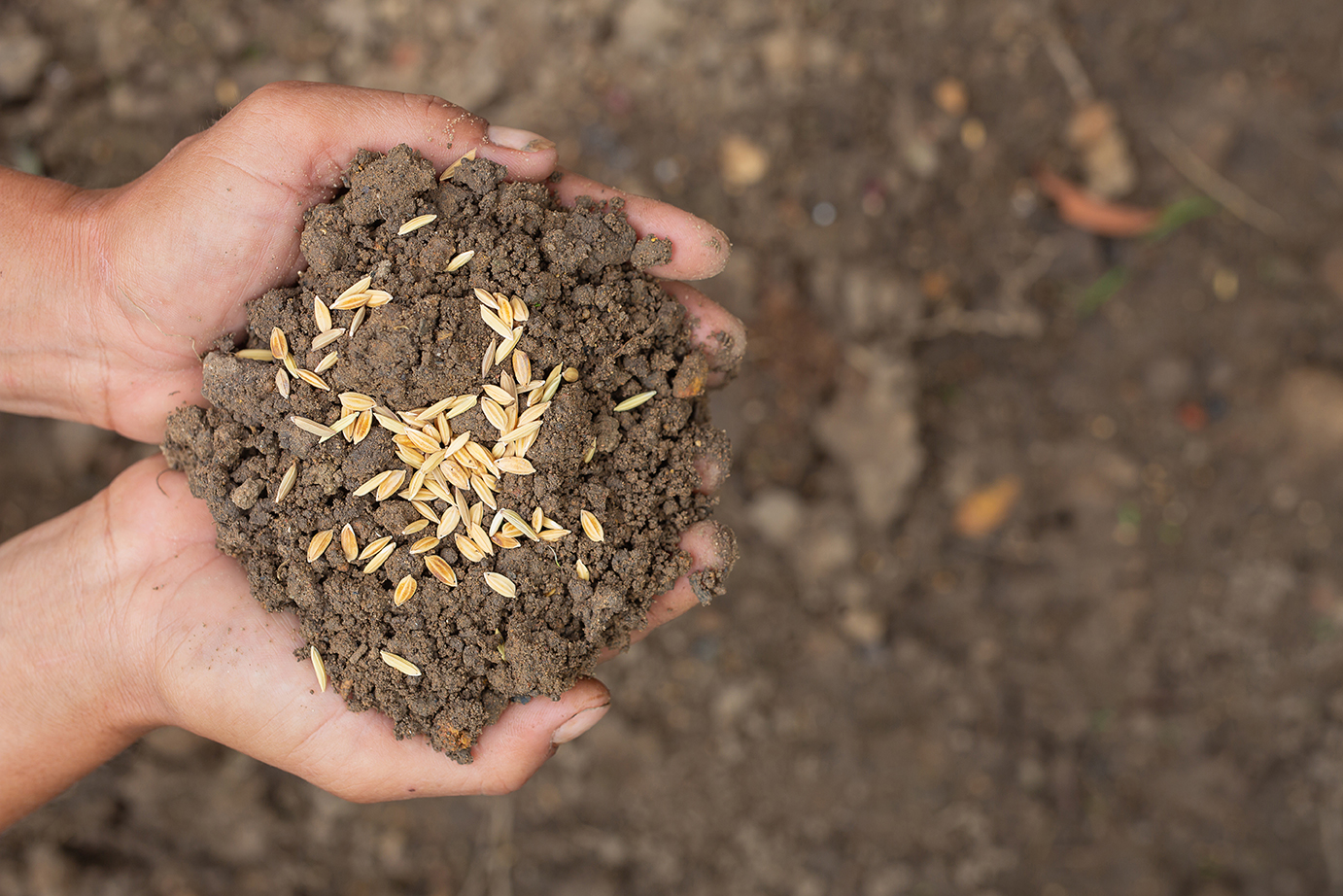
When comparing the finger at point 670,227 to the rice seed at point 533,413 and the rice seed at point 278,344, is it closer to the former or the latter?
the rice seed at point 533,413

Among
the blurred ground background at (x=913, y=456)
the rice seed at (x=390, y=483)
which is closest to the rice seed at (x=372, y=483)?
the rice seed at (x=390, y=483)

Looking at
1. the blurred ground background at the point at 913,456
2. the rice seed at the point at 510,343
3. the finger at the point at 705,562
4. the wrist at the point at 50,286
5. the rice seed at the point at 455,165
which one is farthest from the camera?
the blurred ground background at the point at 913,456

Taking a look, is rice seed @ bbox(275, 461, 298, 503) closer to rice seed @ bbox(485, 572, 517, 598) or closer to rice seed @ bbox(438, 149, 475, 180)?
rice seed @ bbox(485, 572, 517, 598)

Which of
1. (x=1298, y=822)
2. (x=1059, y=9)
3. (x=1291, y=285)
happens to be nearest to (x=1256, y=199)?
(x=1291, y=285)

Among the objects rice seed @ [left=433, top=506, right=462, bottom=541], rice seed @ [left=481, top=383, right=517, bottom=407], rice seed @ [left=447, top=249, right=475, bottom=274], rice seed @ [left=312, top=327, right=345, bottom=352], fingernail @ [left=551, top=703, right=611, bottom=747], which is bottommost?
fingernail @ [left=551, top=703, right=611, bottom=747]

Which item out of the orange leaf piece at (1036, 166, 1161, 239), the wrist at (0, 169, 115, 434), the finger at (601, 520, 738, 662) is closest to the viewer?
the finger at (601, 520, 738, 662)

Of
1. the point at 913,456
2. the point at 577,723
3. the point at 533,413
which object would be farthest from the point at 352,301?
the point at 913,456

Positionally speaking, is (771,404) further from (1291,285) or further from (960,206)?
(1291,285)

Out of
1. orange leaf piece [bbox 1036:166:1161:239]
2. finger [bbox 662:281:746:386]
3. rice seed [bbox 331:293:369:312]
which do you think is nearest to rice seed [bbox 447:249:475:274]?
rice seed [bbox 331:293:369:312]

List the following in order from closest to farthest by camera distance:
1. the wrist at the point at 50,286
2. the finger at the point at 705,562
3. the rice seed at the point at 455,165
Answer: the rice seed at the point at 455,165
the finger at the point at 705,562
the wrist at the point at 50,286
